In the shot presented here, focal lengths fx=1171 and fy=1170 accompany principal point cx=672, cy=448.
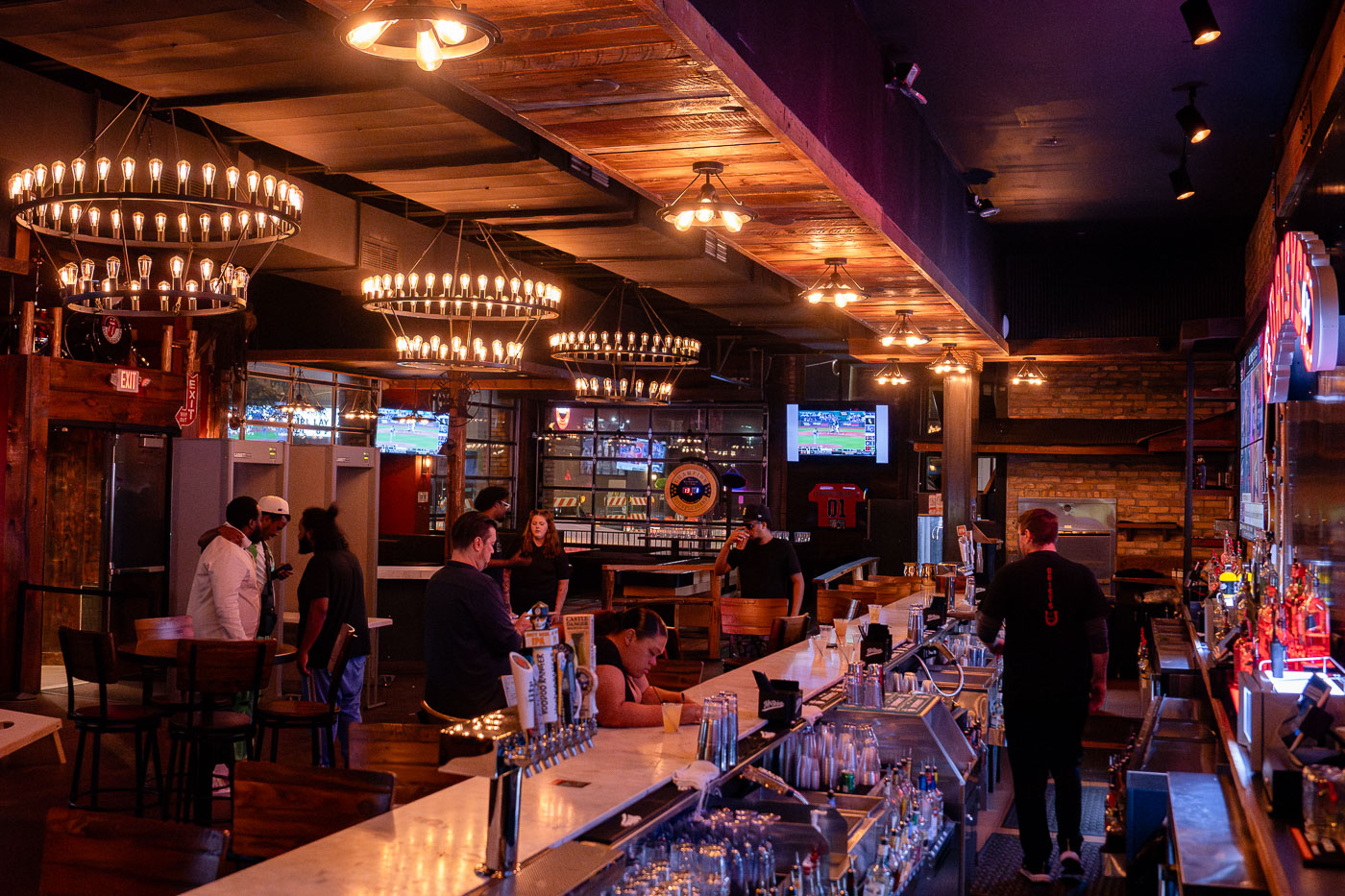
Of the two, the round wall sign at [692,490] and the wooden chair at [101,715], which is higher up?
the round wall sign at [692,490]

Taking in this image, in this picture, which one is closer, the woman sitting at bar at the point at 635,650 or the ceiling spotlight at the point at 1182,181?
the woman sitting at bar at the point at 635,650

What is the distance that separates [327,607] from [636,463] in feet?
44.3

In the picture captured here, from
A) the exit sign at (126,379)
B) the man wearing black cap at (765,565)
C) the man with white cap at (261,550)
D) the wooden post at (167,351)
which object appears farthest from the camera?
the wooden post at (167,351)

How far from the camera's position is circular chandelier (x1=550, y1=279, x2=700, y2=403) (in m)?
11.2

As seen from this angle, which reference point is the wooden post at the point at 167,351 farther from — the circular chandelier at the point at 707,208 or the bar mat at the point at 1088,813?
the bar mat at the point at 1088,813

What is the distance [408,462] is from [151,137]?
1053 cm

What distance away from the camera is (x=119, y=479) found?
30.7ft

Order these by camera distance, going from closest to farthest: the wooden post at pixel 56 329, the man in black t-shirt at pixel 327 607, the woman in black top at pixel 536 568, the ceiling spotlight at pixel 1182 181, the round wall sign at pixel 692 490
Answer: the man in black t-shirt at pixel 327 607 < the ceiling spotlight at pixel 1182 181 < the woman in black top at pixel 536 568 < the wooden post at pixel 56 329 < the round wall sign at pixel 692 490

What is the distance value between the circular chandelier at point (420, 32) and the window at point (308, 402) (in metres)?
11.3

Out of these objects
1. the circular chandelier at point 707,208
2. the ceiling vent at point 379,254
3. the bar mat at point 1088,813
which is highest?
the ceiling vent at point 379,254

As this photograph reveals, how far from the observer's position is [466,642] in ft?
14.7

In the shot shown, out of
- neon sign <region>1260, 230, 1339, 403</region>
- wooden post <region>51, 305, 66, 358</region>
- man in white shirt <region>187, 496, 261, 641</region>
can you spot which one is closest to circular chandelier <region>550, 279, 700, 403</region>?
wooden post <region>51, 305, 66, 358</region>

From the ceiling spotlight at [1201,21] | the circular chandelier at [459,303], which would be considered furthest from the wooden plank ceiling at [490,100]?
the ceiling spotlight at [1201,21]

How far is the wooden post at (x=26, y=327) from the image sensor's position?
28.5ft
